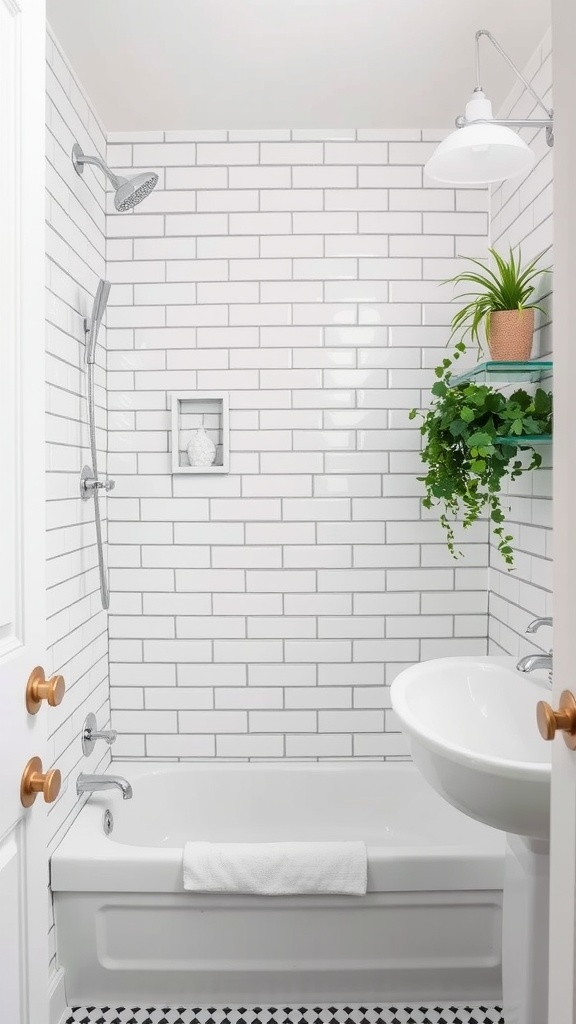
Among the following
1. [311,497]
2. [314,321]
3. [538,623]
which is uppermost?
[314,321]

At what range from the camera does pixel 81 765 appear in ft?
7.74

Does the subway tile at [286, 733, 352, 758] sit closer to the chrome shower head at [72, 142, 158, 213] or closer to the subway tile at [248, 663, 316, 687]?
the subway tile at [248, 663, 316, 687]

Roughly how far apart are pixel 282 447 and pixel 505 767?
5.21ft

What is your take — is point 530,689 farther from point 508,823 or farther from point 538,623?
point 508,823

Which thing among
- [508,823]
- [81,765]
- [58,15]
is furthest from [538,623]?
[58,15]

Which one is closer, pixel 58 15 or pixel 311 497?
pixel 58 15

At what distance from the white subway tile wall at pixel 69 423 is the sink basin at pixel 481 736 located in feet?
3.34

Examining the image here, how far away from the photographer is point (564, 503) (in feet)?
3.05

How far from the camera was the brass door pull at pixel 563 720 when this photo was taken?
0.90m

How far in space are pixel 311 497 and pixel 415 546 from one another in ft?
1.41

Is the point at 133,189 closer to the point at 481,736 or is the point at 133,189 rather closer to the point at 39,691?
the point at 39,691

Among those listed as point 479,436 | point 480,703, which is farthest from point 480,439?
point 480,703

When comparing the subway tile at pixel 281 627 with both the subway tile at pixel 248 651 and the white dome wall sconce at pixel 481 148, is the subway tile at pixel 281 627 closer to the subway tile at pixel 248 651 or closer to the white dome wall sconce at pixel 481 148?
the subway tile at pixel 248 651

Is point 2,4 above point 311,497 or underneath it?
above
